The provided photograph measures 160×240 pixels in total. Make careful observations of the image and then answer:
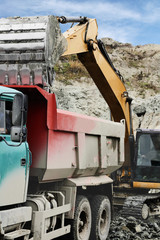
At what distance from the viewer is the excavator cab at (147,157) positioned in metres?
12.6

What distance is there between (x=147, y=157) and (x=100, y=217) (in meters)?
4.46

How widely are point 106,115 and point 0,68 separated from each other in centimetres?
1760

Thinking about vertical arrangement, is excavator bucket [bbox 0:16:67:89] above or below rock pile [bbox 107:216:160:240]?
above

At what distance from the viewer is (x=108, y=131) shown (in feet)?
30.6

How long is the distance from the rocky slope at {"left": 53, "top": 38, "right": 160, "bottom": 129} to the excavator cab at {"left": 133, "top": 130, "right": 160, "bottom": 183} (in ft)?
25.9

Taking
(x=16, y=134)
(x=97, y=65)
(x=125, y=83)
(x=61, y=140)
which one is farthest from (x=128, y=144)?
(x=125, y=83)

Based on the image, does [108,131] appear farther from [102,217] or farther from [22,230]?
[22,230]

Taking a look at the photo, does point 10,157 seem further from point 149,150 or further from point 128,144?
point 128,144

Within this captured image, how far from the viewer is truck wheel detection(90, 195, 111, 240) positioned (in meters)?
8.50

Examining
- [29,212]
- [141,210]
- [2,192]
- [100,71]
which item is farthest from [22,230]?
[100,71]

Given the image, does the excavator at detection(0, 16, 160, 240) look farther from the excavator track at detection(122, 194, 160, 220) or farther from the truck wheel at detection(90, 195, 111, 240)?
the excavator track at detection(122, 194, 160, 220)

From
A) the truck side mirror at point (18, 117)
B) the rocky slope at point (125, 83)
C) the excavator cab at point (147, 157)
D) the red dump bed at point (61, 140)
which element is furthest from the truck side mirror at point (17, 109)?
the rocky slope at point (125, 83)

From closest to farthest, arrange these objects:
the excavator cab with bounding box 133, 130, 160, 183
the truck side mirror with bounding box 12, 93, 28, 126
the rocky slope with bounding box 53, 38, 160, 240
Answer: the truck side mirror with bounding box 12, 93, 28, 126 < the rocky slope with bounding box 53, 38, 160, 240 < the excavator cab with bounding box 133, 130, 160, 183

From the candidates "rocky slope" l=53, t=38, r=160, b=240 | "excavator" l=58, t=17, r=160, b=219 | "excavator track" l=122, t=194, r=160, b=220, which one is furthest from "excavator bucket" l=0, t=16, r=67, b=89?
"excavator track" l=122, t=194, r=160, b=220
